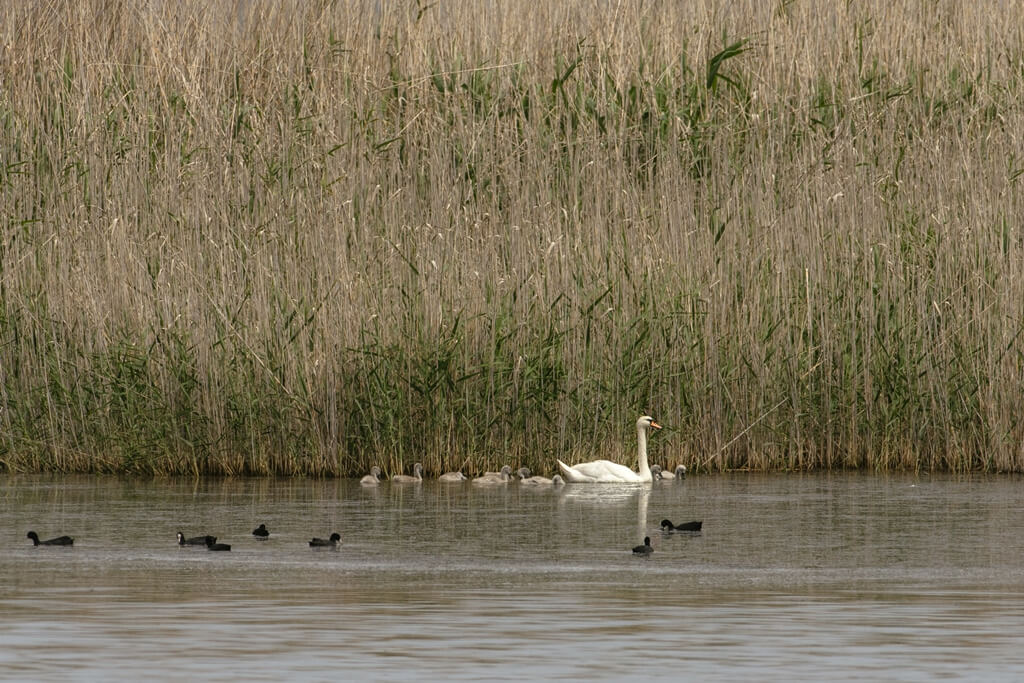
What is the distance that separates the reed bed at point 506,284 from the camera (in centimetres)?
1349

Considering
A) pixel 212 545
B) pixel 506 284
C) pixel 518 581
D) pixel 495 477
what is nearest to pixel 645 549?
pixel 518 581

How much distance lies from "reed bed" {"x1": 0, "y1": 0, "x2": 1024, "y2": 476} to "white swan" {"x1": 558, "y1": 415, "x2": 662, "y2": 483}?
15.1 inches

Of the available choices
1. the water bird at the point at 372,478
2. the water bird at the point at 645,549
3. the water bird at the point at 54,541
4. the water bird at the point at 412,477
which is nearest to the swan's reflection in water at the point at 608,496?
the water bird at the point at 412,477

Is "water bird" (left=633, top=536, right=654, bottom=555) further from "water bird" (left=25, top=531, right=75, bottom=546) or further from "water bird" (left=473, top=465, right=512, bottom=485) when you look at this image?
"water bird" (left=473, top=465, right=512, bottom=485)

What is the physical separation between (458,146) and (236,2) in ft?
11.1

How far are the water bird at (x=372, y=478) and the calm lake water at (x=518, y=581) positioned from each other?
0.14 metres

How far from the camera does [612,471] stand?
43.1 feet

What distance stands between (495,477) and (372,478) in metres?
0.81

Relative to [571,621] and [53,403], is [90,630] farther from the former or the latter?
[53,403]

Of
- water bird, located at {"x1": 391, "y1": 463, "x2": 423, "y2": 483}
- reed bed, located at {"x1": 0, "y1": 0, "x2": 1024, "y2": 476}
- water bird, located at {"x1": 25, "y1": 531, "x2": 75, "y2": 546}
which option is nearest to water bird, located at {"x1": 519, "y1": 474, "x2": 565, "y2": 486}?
reed bed, located at {"x1": 0, "y1": 0, "x2": 1024, "y2": 476}

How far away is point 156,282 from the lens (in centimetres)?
1390

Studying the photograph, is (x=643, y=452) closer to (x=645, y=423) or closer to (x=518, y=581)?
(x=645, y=423)

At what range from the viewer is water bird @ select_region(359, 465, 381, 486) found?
1287 cm

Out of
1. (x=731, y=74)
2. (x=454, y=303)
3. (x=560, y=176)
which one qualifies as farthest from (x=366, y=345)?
(x=731, y=74)
